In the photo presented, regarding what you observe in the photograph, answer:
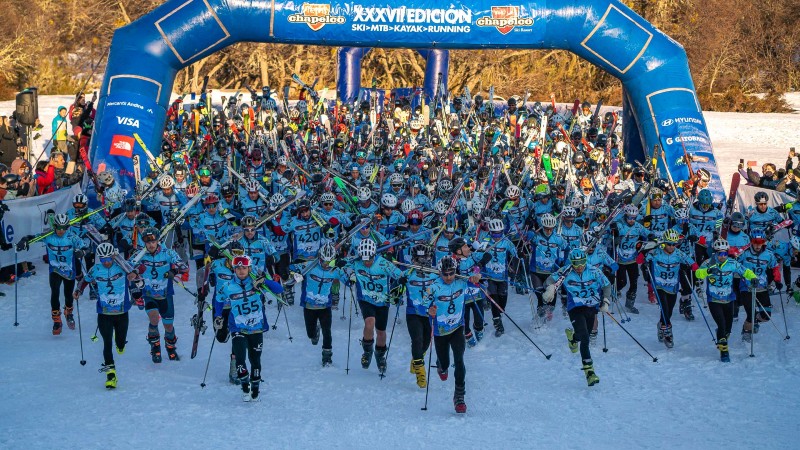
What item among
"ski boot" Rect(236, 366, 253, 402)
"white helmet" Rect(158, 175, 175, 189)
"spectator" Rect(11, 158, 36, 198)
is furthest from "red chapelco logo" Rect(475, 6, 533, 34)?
"ski boot" Rect(236, 366, 253, 402)

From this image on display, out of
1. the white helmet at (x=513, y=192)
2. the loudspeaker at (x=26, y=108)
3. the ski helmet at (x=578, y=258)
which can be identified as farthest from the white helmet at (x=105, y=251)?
the loudspeaker at (x=26, y=108)

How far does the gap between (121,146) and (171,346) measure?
703 centimetres

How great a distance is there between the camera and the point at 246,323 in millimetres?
12273

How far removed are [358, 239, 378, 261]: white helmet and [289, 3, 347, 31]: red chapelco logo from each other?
327 inches

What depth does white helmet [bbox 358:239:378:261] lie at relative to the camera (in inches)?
526

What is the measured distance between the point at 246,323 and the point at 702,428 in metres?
5.20

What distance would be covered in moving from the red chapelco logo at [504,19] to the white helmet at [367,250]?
28.2ft

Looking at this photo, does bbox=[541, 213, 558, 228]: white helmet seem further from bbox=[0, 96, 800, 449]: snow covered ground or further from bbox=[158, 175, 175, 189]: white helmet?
bbox=[158, 175, 175, 189]: white helmet

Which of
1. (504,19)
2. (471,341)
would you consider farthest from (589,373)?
(504,19)

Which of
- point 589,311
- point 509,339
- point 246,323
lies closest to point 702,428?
point 589,311

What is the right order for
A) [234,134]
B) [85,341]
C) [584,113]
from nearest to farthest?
[85,341]
[234,134]
[584,113]

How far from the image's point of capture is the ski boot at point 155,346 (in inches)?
546

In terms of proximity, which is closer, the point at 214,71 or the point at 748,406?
the point at 748,406

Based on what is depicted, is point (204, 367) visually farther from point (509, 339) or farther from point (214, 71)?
point (214, 71)
